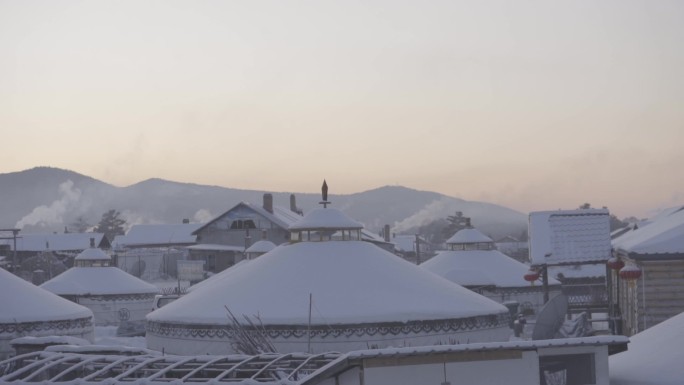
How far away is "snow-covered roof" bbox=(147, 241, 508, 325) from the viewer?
19469 mm

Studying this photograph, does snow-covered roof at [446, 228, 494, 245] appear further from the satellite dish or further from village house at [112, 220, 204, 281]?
the satellite dish

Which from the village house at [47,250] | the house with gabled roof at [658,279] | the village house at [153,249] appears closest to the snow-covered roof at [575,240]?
the house with gabled roof at [658,279]

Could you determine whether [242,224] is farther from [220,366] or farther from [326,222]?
[220,366]

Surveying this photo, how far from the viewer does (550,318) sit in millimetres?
15766

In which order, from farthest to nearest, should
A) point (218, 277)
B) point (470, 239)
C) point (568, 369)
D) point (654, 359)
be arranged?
1. point (470, 239)
2. point (218, 277)
3. point (654, 359)
4. point (568, 369)

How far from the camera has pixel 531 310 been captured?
132 ft

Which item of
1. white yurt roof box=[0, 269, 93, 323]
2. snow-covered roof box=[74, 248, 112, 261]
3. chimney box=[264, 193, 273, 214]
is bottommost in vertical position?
white yurt roof box=[0, 269, 93, 323]

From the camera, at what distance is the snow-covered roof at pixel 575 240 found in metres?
23.8

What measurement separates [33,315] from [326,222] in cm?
822

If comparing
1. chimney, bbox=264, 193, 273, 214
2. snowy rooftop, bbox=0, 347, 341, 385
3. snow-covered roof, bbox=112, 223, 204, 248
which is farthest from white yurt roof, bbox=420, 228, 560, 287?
snow-covered roof, bbox=112, 223, 204, 248

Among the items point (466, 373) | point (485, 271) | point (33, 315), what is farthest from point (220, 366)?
point (485, 271)

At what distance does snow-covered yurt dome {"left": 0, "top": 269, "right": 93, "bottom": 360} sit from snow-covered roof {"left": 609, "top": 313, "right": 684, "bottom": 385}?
14665mm

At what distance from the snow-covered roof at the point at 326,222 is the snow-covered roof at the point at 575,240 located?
4436 millimetres

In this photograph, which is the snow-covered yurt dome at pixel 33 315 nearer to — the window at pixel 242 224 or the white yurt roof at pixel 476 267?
the white yurt roof at pixel 476 267
